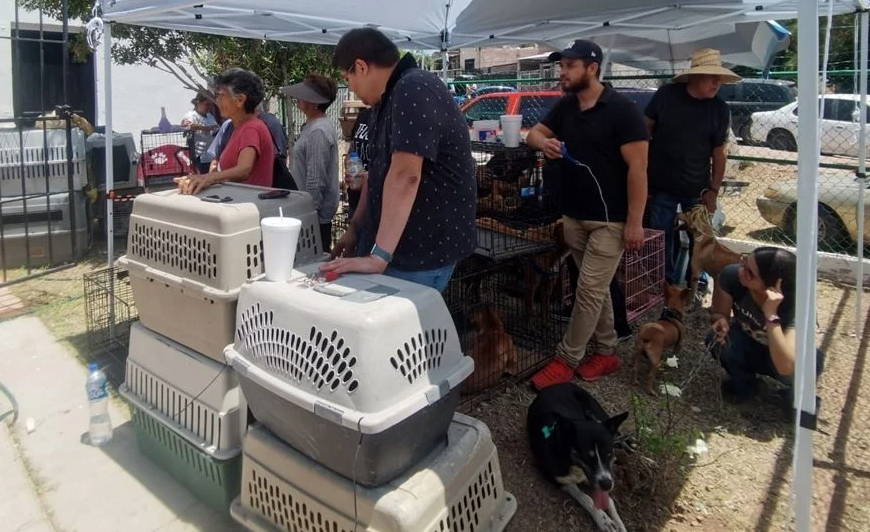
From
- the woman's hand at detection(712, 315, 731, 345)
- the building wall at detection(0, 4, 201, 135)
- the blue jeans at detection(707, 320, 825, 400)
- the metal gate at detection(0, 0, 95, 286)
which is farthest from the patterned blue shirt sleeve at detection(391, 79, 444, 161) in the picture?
the building wall at detection(0, 4, 201, 135)

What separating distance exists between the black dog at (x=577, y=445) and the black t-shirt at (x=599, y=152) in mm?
1036

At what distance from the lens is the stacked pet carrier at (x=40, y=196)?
560 centimetres

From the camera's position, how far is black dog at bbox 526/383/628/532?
2.37 m

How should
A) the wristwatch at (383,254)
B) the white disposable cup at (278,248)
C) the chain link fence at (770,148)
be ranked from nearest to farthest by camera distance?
the white disposable cup at (278,248), the wristwatch at (383,254), the chain link fence at (770,148)

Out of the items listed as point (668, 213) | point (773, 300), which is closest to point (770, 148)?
point (668, 213)

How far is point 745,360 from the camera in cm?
327

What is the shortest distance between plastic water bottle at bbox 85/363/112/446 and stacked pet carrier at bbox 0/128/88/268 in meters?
3.31

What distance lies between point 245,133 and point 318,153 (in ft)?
1.93

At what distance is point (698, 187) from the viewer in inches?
164

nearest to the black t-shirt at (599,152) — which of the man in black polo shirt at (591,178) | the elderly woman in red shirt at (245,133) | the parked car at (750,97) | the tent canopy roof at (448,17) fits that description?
the man in black polo shirt at (591,178)

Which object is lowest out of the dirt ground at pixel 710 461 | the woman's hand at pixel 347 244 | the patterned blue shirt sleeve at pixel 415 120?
the dirt ground at pixel 710 461

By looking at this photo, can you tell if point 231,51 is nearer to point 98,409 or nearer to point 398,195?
point 98,409

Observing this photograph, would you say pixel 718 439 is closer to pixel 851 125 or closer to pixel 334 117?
pixel 851 125

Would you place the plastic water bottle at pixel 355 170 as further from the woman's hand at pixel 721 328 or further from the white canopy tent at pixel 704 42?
the white canopy tent at pixel 704 42
